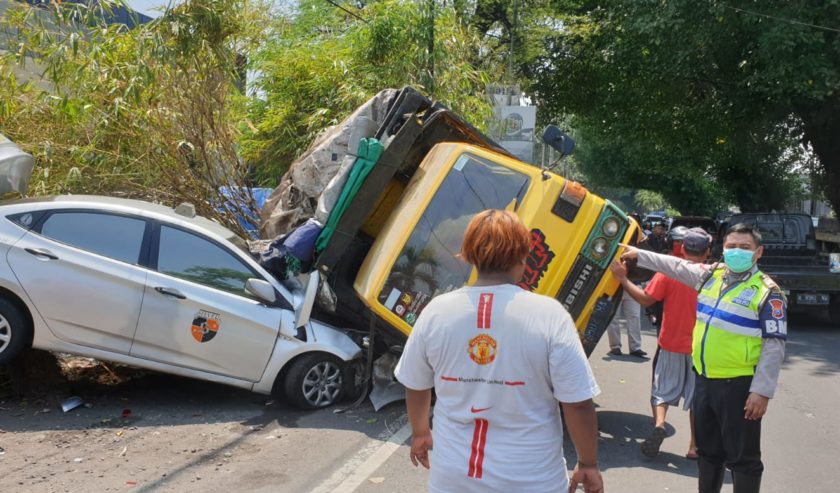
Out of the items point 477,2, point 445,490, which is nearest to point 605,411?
point 445,490

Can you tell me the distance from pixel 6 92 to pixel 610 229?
7.27 m

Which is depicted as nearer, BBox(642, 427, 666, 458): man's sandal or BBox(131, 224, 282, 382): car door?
BBox(642, 427, 666, 458): man's sandal

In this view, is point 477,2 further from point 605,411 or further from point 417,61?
point 605,411

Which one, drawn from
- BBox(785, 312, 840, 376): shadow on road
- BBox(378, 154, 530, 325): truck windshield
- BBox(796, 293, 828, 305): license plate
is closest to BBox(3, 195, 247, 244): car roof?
BBox(378, 154, 530, 325): truck windshield

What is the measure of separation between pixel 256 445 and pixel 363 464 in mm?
892

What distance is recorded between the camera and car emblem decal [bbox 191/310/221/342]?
6.32 metres

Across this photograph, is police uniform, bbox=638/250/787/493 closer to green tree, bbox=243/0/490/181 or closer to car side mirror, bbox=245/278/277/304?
car side mirror, bbox=245/278/277/304

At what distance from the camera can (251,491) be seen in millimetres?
4875

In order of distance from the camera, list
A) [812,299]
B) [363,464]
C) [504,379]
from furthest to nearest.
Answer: [812,299] < [363,464] < [504,379]

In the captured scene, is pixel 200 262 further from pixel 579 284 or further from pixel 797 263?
pixel 797 263

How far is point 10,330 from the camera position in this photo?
6.16m

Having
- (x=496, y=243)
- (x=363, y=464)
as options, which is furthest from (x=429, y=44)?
(x=496, y=243)

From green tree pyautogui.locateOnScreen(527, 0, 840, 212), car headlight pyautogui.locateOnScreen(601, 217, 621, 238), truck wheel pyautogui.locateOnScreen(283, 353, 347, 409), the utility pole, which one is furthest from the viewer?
green tree pyautogui.locateOnScreen(527, 0, 840, 212)

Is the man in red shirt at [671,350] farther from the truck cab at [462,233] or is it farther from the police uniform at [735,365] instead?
the police uniform at [735,365]
